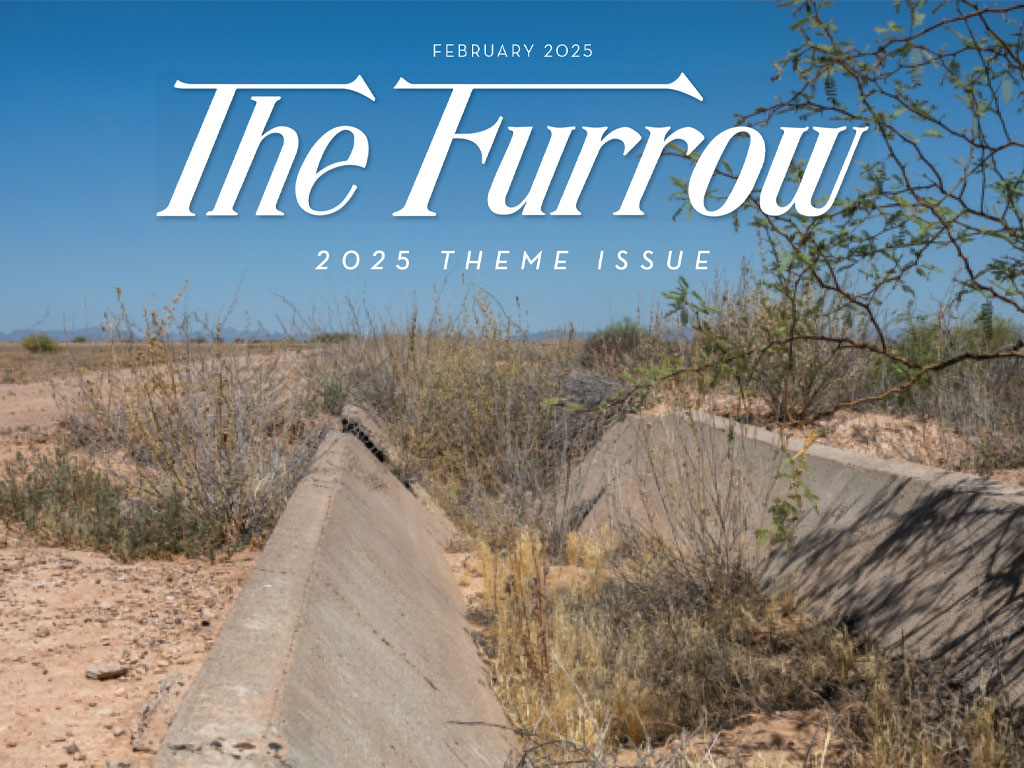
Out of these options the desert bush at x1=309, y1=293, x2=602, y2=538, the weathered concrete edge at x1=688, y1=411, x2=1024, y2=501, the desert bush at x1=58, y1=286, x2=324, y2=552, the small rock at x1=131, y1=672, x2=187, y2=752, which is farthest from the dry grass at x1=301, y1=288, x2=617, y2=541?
the small rock at x1=131, y1=672, x2=187, y2=752

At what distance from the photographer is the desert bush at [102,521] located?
6410 millimetres

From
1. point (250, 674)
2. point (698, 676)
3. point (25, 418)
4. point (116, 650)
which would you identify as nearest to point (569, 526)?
point (698, 676)

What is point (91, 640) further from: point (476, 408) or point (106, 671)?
point (476, 408)

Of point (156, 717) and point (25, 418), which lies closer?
point (156, 717)

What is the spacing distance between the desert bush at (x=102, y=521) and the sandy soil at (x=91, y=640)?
0.65ft

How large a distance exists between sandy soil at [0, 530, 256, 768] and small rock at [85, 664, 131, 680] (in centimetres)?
2

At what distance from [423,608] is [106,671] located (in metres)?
1.52

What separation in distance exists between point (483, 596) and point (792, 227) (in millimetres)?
3368

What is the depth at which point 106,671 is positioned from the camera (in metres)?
3.93

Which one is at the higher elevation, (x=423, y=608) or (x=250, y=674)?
(x=250, y=674)

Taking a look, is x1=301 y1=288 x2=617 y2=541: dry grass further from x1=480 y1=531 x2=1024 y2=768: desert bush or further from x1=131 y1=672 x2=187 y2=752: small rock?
x1=131 y1=672 x2=187 y2=752: small rock

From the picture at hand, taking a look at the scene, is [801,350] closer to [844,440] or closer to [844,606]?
[844,440]

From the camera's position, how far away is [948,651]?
3.81 meters

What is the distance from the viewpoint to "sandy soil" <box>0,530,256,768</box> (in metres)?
3.24
